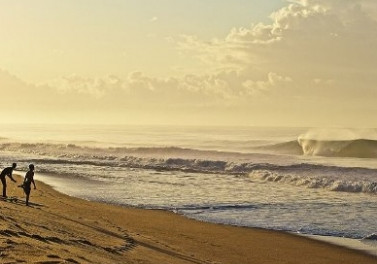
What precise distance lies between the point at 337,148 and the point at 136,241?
185 ft

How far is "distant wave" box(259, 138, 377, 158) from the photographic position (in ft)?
207

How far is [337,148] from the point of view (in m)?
65.7

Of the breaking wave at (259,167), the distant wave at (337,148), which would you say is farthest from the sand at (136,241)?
the distant wave at (337,148)

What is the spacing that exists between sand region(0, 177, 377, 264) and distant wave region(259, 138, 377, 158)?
1891 inches

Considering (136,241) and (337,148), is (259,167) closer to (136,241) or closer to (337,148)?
(337,148)

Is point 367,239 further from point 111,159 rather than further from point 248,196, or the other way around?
point 111,159

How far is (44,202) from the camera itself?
62.3ft

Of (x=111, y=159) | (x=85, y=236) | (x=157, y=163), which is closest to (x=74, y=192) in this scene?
(x=85, y=236)

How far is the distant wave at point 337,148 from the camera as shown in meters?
63.2

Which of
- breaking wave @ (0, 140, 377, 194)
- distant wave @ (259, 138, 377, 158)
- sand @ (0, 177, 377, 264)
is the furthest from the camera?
distant wave @ (259, 138, 377, 158)

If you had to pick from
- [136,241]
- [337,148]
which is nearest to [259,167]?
[337,148]

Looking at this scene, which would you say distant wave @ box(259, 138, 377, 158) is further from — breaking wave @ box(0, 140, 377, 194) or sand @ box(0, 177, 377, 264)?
sand @ box(0, 177, 377, 264)

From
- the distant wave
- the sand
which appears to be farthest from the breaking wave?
the sand

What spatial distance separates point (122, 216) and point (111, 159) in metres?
36.3
